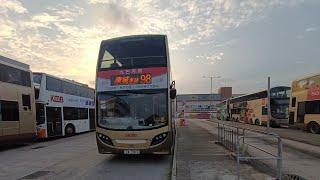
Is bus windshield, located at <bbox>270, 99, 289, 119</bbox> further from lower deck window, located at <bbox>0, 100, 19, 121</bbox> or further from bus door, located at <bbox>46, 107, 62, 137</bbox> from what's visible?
lower deck window, located at <bbox>0, 100, 19, 121</bbox>

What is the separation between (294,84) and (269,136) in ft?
81.8

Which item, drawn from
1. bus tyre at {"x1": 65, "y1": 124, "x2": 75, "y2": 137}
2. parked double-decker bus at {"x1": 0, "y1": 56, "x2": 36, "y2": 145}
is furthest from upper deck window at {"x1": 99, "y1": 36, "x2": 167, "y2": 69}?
bus tyre at {"x1": 65, "y1": 124, "x2": 75, "y2": 137}

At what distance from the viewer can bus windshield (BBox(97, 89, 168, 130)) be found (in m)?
13.3

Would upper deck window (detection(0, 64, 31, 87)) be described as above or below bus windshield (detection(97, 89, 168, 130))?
above

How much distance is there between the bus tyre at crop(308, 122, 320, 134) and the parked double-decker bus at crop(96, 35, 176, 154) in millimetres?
17732

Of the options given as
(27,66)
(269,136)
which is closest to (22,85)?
(27,66)

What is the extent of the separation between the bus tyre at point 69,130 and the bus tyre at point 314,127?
55.5 ft

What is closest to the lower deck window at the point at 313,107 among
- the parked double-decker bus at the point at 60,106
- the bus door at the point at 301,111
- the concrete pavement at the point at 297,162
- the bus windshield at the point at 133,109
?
the bus door at the point at 301,111

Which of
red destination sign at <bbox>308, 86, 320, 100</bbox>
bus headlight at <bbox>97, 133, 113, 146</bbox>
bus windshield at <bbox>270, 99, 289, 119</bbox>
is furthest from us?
bus windshield at <bbox>270, 99, 289, 119</bbox>

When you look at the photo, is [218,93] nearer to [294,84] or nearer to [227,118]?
[227,118]

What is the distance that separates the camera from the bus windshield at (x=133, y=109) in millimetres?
13312

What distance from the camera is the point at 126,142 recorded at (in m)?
13.1

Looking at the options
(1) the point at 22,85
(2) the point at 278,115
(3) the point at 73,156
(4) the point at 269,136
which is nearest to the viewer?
(4) the point at 269,136

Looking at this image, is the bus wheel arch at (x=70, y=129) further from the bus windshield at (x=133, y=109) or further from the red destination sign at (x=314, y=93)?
the red destination sign at (x=314, y=93)
